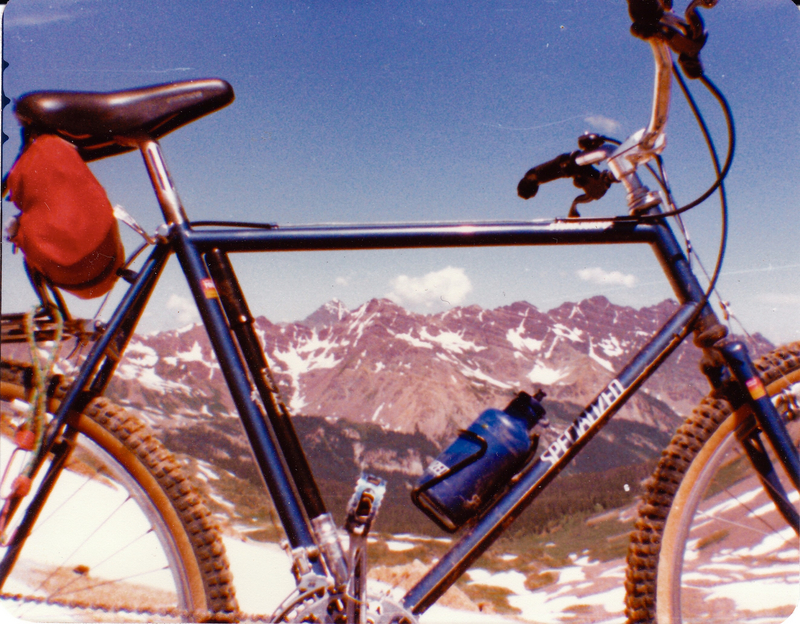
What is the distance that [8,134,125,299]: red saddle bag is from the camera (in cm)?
73

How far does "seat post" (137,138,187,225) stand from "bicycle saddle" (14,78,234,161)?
2cm

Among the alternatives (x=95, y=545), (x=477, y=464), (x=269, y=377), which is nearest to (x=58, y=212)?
(x=269, y=377)

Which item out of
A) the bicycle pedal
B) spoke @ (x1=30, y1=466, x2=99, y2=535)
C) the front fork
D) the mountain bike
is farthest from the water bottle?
spoke @ (x1=30, y1=466, x2=99, y2=535)

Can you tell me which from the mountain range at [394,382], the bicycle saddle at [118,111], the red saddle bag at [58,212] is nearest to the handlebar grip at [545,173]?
the bicycle saddle at [118,111]

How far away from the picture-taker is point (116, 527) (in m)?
0.86

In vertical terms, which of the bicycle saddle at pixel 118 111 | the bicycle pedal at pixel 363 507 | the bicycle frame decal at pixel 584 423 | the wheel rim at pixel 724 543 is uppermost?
the bicycle saddle at pixel 118 111

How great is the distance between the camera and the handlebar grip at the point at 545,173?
80 centimetres

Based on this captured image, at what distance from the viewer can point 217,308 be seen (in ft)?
2.40

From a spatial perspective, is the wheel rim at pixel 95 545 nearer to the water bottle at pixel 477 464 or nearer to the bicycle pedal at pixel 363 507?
the bicycle pedal at pixel 363 507

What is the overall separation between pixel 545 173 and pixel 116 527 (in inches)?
47.2

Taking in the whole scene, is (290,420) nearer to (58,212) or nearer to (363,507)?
(363,507)

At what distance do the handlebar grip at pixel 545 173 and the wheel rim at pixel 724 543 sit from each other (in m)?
0.57

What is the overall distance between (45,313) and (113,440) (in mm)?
282

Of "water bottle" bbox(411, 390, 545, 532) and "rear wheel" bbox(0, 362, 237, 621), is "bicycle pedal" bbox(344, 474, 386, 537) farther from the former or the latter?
"rear wheel" bbox(0, 362, 237, 621)
